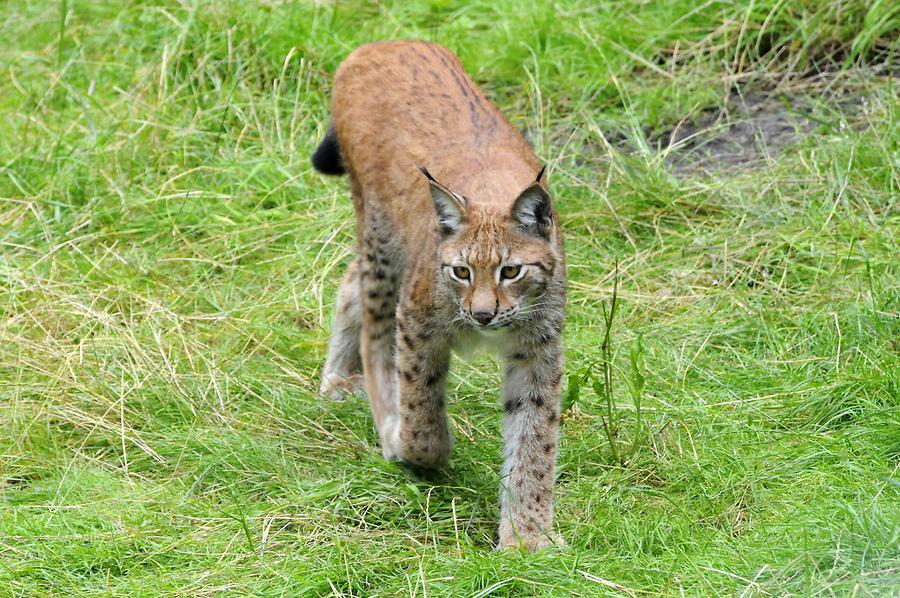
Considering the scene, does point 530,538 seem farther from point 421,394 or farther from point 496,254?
point 496,254

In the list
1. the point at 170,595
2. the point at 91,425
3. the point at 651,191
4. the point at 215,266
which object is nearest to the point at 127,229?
the point at 215,266

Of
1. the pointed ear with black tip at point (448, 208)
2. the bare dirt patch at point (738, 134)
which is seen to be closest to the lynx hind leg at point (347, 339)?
the pointed ear with black tip at point (448, 208)

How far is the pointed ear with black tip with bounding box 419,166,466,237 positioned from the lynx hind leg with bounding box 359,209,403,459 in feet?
2.65

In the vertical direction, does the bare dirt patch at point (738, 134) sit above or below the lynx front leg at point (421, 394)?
below

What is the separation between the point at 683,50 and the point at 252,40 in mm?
2620

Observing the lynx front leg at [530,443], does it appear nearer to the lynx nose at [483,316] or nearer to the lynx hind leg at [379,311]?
the lynx nose at [483,316]

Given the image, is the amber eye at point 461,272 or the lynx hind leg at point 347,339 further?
the lynx hind leg at point 347,339

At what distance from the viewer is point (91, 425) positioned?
5.78m

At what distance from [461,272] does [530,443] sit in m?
0.69

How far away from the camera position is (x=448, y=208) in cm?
502

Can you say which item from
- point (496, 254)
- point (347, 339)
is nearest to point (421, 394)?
point (496, 254)

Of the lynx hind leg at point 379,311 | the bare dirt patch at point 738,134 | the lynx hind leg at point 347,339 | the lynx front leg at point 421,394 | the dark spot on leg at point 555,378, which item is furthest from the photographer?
the bare dirt patch at point 738,134

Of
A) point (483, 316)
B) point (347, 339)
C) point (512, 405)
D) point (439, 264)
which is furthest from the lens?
point (347, 339)

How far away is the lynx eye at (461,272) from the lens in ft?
16.3
